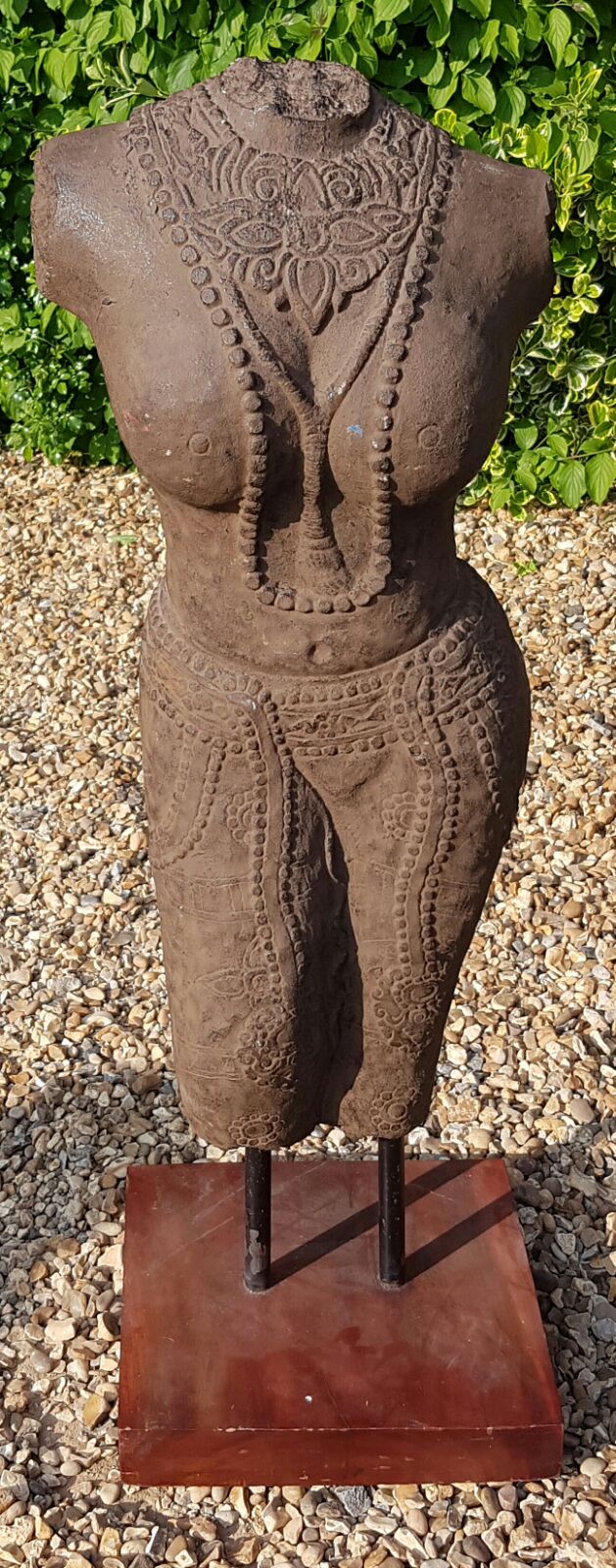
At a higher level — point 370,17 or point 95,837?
point 370,17

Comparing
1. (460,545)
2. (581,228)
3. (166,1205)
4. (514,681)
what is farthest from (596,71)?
(166,1205)

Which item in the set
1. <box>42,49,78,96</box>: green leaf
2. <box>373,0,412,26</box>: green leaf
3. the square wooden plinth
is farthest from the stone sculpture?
<box>42,49,78,96</box>: green leaf

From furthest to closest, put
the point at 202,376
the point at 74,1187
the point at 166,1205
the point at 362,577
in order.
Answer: the point at 74,1187 < the point at 166,1205 < the point at 362,577 < the point at 202,376

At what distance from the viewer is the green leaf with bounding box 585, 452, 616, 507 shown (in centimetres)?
573

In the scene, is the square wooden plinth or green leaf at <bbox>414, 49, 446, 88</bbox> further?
green leaf at <bbox>414, 49, 446, 88</bbox>

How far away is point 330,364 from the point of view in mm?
1941

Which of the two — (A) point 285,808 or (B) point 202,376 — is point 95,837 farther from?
(B) point 202,376

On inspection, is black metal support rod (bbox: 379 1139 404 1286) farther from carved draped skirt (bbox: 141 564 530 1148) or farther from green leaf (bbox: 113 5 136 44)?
green leaf (bbox: 113 5 136 44)

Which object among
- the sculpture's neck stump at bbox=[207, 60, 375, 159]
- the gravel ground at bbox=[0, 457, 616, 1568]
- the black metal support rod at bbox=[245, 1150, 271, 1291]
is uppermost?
the sculpture's neck stump at bbox=[207, 60, 375, 159]

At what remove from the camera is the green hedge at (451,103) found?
518 centimetres

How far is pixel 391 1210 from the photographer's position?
291 centimetres

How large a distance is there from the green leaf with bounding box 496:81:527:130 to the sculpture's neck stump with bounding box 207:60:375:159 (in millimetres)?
3686

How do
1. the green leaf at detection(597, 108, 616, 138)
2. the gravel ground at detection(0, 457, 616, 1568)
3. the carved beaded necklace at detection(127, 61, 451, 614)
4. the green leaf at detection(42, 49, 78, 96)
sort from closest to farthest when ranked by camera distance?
the carved beaded necklace at detection(127, 61, 451, 614) → the gravel ground at detection(0, 457, 616, 1568) → the green leaf at detection(597, 108, 616, 138) → the green leaf at detection(42, 49, 78, 96)

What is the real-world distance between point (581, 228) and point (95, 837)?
277 cm
